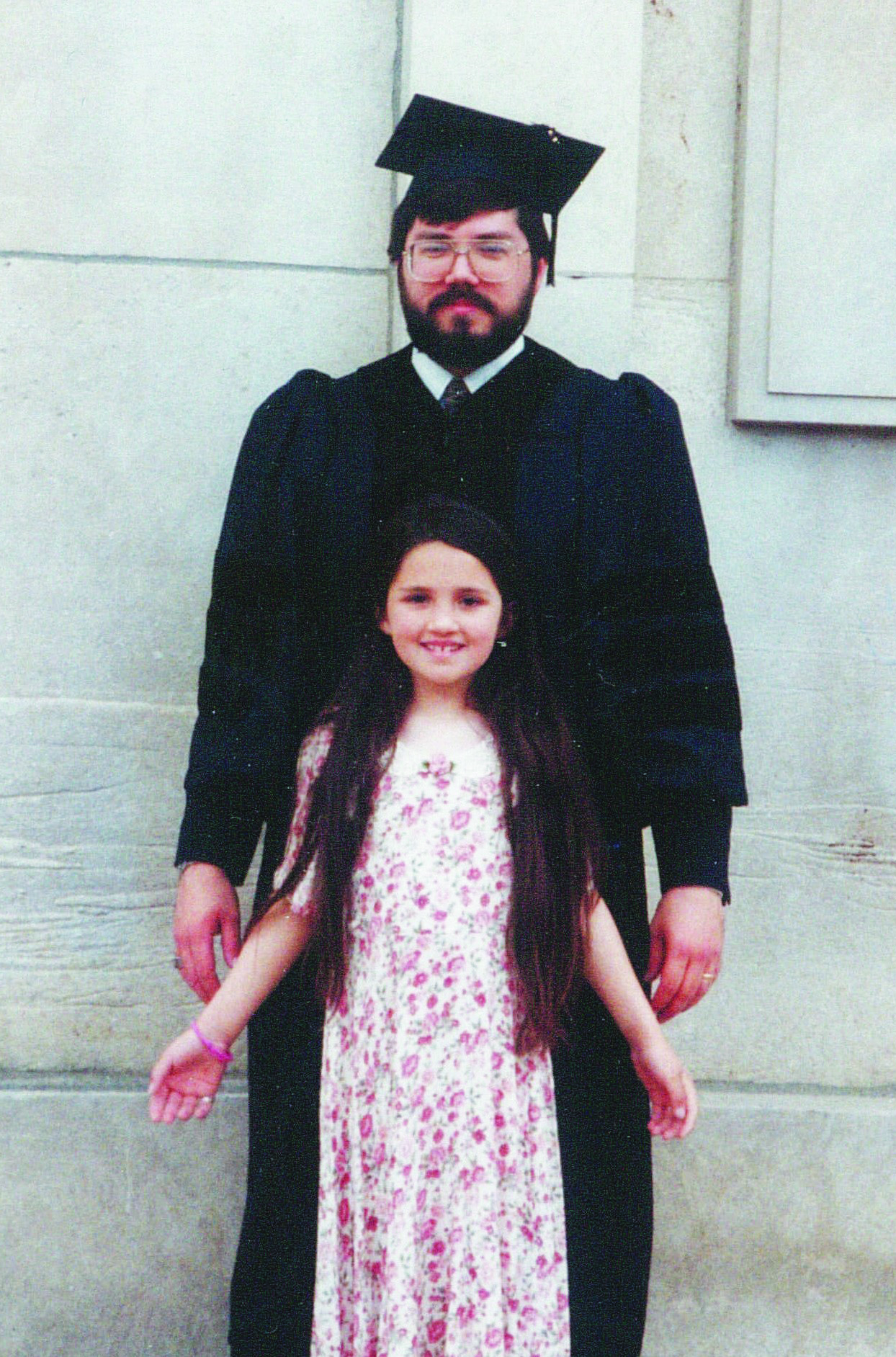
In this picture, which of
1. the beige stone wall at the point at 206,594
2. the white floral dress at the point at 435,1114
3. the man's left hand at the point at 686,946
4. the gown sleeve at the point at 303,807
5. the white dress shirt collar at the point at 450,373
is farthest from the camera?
the beige stone wall at the point at 206,594

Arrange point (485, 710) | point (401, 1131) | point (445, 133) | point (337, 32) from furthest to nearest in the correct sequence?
point (337, 32)
point (445, 133)
point (485, 710)
point (401, 1131)

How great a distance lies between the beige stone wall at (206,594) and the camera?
289 cm

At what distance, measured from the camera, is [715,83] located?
2.96m

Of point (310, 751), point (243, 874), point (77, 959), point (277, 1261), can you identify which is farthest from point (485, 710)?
point (77, 959)

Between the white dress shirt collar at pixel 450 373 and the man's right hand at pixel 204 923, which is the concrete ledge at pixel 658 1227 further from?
the white dress shirt collar at pixel 450 373

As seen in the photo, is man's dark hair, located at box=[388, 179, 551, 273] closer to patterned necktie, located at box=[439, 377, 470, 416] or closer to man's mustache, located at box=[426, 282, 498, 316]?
man's mustache, located at box=[426, 282, 498, 316]

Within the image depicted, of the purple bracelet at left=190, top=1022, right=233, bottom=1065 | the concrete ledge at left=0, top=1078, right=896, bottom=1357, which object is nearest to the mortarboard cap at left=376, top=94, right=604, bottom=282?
the purple bracelet at left=190, top=1022, right=233, bottom=1065

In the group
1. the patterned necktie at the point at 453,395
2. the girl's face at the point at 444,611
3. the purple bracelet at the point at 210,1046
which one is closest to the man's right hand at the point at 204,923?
the purple bracelet at the point at 210,1046

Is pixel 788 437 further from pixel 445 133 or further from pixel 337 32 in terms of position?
pixel 337 32

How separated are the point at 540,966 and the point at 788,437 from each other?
1.36m

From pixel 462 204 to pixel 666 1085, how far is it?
1381 mm

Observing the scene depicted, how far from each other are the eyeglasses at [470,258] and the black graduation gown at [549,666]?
0.53 ft

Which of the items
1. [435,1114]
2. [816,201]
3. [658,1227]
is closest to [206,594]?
[435,1114]

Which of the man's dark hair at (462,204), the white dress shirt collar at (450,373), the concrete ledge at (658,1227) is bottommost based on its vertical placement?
the concrete ledge at (658,1227)
